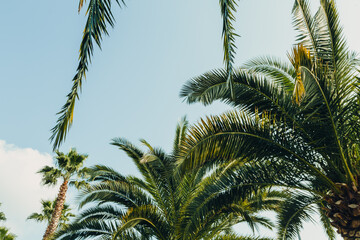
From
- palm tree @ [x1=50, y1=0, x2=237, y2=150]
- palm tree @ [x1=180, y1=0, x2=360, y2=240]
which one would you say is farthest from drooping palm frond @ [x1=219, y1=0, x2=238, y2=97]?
palm tree @ [x1=180, y1=0, x2=360, y2=240]

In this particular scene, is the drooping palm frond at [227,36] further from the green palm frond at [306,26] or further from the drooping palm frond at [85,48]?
the green palm frond at [306,26]

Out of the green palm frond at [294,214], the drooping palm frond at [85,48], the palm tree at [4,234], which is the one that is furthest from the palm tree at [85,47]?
the palm tree at [4,234]

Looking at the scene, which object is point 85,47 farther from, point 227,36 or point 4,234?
point 4,234

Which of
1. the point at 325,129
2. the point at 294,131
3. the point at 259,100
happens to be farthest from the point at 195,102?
the point at 325,129

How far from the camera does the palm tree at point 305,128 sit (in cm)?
559

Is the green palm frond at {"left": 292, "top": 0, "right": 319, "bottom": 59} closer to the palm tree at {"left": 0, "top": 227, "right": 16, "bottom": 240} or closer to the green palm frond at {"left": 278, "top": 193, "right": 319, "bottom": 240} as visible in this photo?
the green palm frond at {"left": 278, "top": 193, "right": 319, "bottom": 240}

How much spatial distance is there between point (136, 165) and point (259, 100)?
5471mm

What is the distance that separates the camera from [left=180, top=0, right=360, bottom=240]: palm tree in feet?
18.3

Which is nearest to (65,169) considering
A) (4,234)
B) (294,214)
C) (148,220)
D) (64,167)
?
(64,167)

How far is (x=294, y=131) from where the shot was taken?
245 inches

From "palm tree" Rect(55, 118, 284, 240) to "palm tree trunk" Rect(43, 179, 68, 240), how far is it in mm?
4637

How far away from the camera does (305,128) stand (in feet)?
19.8

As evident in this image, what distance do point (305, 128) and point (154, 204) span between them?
573 cm

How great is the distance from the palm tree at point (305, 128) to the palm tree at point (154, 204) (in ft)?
6.79
